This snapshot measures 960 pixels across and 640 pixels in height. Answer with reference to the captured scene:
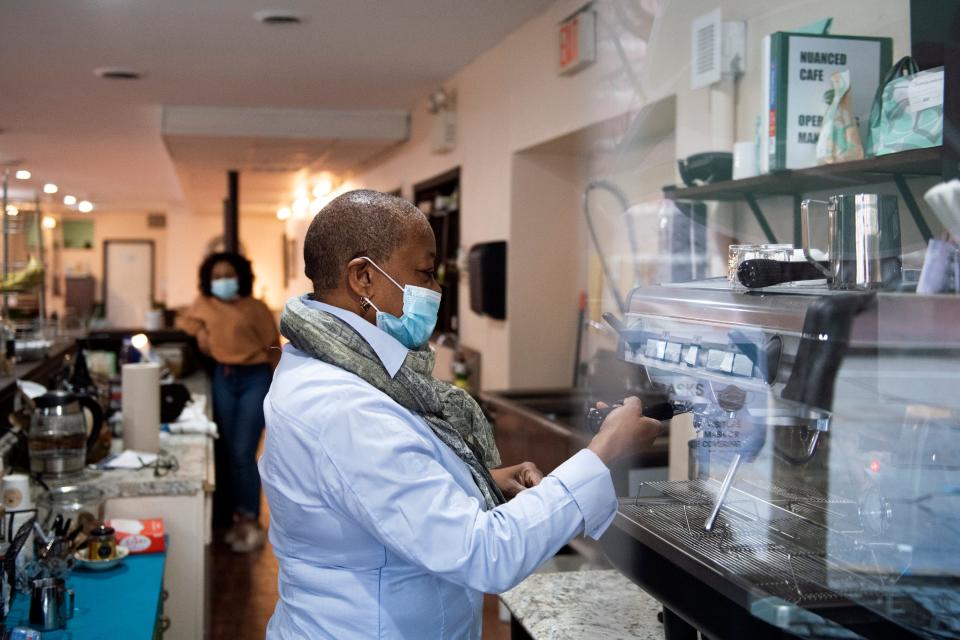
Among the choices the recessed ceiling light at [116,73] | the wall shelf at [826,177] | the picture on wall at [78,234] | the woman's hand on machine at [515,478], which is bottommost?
the woman's hand on machine at [515,478]

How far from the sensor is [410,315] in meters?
1.44

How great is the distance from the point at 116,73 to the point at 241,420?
2260mm

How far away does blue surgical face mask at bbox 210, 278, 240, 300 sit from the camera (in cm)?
489

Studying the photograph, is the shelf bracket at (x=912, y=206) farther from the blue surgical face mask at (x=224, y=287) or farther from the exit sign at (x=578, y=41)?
the blue surgical face mask at (x=224, y=287)

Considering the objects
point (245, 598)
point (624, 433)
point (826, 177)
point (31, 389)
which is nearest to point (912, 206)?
point (826, 177)

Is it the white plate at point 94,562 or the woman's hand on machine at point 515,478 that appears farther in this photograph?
the white plate at point 94,562

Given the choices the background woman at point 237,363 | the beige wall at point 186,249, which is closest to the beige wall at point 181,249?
the beige wall at point 186,249

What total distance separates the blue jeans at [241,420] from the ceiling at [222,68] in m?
1.31

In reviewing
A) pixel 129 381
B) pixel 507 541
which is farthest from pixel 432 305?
pixel 129 381

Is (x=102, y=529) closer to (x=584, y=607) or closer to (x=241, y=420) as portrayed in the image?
(x=584, y=607)

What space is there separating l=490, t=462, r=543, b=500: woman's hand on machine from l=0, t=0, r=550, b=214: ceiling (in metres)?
2.88

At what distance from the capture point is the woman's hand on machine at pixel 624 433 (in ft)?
4.49

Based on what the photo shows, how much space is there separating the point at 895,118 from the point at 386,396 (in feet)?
3.62

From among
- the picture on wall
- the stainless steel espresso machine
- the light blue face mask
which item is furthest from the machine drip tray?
the picture on wall
